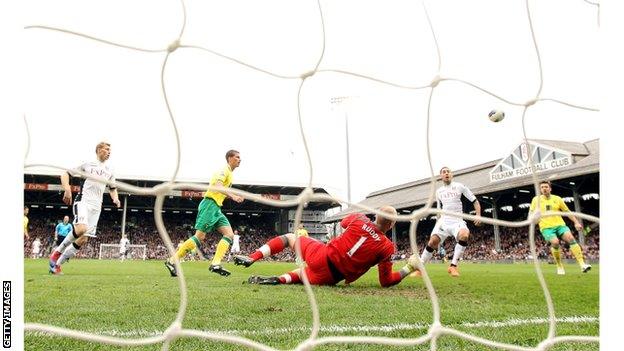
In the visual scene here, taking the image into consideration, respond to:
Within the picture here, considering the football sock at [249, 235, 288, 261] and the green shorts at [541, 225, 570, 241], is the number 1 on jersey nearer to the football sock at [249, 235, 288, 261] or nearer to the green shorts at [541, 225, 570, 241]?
the football sock at [249, 235, 288, 261]

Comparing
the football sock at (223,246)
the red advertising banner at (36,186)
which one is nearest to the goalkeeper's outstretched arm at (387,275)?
the football sock at (223,246)

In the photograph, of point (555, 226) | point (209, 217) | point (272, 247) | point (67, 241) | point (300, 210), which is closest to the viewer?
point (300, 210)

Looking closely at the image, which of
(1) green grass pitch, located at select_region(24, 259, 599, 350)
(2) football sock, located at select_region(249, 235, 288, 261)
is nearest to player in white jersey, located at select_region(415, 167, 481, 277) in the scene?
(1) green grass pitch, located at select_region(24, 259, 599, 350)

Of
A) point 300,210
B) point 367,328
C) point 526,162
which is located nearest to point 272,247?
point 367,328

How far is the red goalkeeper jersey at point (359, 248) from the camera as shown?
425cm

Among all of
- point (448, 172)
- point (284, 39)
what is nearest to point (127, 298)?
point (284, 39)

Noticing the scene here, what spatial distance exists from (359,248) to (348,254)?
5.2 inches

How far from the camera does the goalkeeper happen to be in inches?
168

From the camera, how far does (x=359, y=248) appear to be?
4.26 metres

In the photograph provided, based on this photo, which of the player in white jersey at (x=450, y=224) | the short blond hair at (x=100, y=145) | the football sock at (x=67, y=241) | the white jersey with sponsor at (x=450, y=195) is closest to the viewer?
the short blond hair at (x=100, y=145)

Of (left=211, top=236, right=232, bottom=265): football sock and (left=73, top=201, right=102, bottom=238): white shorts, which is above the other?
(left=73, top=201, right=102, bottom=238): white shorts

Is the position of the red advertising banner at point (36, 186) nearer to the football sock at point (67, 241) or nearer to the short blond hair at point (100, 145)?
the football sock at point (67, 241)

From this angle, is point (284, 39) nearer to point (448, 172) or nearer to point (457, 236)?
point (448, 172)

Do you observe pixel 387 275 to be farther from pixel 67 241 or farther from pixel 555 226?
pixel 67 241
